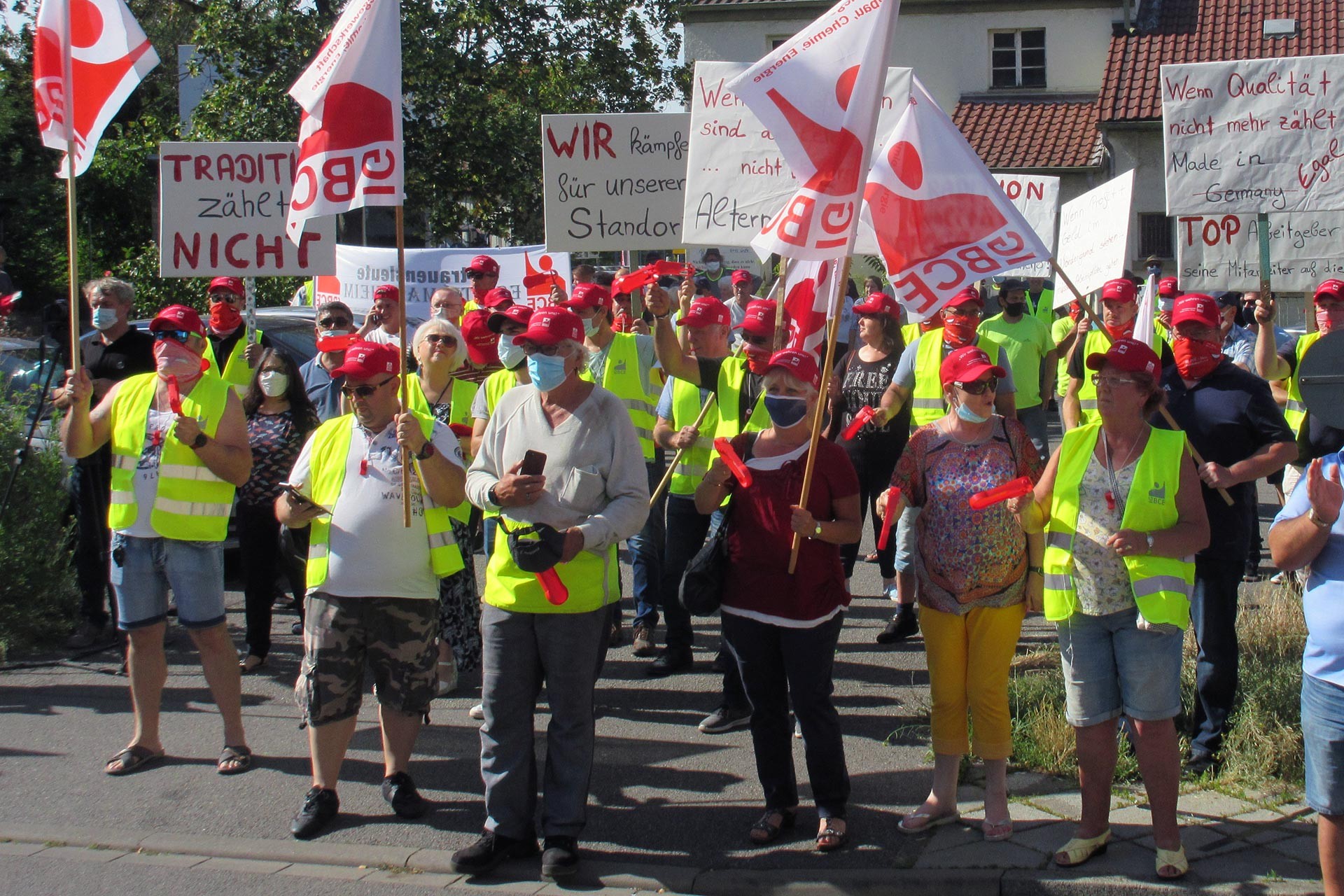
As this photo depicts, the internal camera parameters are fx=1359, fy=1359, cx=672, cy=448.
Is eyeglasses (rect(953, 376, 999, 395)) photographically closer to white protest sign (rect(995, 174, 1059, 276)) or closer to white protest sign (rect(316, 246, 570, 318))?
white protest sign (rect(316, 246, 570, 318))

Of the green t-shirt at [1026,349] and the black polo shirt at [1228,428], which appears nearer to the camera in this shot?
the black polo shirt at [1228,428]

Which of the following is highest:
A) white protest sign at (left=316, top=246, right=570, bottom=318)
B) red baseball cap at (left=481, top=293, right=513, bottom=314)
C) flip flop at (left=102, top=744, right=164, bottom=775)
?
white protest sign at (left=316, top=246, right=570, bottom=318)

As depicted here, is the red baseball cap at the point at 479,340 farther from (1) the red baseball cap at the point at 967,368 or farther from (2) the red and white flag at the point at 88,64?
(1) the red baseball cap at the point at 967,368

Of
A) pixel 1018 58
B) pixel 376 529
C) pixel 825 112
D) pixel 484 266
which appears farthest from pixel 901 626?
pixel 1018 58

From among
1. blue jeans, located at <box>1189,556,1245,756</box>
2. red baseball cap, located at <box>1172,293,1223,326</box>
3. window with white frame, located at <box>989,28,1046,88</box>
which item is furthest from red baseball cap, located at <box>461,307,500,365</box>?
window with white frame, located at <box>989,28,1046,88</box>

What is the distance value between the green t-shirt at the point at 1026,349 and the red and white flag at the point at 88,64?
223 inches

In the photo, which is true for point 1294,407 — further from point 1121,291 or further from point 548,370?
point 548,370

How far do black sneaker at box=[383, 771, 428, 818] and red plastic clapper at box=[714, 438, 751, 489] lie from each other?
72.1 inches

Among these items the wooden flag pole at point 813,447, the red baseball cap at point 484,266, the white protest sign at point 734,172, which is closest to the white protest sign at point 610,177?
the red baseball cap at point 484,266

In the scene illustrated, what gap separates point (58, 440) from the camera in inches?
339

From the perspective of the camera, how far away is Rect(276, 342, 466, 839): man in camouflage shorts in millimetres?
5188

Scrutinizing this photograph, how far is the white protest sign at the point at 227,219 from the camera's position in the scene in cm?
890

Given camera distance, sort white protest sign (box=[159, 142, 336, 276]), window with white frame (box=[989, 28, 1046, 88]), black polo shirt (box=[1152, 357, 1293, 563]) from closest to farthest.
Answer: black polo shirt (box=[1152, 357, 1293, 563]) < white protest sign (box=[159, 142, 336, 276]) < window with white frame (box=[989, 28, 1046, 88])

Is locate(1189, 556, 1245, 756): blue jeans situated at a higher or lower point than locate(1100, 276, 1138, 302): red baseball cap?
lower
